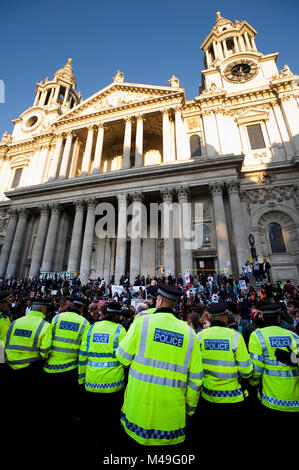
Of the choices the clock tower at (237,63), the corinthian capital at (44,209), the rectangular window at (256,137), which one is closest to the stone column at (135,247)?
the corinthian capital at (44,209)

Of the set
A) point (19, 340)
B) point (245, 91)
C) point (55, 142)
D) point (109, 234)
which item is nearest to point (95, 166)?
point (109, 234)

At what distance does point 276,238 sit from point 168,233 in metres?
9.05

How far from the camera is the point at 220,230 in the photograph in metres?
16.7

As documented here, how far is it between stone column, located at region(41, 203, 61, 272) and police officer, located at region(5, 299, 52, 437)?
56.8 ft

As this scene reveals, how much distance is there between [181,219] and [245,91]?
16.6 m

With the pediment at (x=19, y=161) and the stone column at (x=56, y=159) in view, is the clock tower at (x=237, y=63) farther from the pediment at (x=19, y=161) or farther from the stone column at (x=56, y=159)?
the pediment at (x=19, y=161)

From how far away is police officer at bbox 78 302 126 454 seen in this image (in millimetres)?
2875

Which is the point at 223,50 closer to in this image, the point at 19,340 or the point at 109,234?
the point at 109,234

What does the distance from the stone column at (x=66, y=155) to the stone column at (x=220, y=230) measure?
53.4ft

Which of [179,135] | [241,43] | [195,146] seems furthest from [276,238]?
[241,43]

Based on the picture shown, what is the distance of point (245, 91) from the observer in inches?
902

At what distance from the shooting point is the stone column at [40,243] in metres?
19.8

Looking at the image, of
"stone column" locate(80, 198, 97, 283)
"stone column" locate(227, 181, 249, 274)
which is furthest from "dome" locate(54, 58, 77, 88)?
"stone column" locate(227, 181, 249, 274)

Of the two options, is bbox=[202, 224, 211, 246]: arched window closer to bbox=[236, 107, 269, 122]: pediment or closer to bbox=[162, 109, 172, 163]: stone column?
bbox=[162, 109, 172, 163]: stone column
